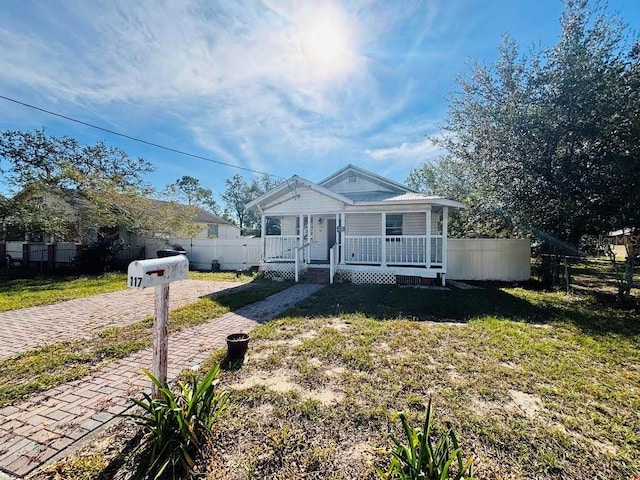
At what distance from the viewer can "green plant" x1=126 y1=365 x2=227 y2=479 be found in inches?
89.6

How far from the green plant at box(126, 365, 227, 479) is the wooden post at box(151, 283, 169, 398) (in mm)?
406

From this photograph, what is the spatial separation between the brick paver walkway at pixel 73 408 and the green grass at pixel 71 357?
243 mm

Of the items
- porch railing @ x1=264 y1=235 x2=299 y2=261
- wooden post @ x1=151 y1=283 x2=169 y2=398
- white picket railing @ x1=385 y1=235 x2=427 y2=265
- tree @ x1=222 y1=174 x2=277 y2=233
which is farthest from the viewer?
tree @ x1=222 y1=174 x2=277 y2=233

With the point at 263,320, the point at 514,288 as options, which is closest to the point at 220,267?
the point at 263,320

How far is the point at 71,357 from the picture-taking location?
4562 mm

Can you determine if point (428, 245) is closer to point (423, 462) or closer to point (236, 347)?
point (236, 347)

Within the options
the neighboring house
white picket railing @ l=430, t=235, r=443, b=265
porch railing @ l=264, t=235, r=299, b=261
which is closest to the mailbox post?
porch railing @ l=264, t=235, r=299, b=261

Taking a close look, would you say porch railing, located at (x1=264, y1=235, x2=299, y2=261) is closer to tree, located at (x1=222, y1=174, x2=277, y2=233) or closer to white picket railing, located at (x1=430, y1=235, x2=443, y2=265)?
white picket railing, located at (x1=430, y1=235, x2=443, y2=265)

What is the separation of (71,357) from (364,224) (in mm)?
11902

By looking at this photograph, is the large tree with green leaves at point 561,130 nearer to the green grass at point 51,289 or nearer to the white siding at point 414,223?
the white siding at point 414,223

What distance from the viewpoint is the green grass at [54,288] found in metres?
8.68

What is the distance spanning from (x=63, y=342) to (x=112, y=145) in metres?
26.5

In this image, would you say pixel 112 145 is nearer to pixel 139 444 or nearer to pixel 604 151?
pixel 139 444

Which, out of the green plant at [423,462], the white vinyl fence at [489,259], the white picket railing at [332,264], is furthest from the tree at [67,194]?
the green plant at [423,462]
